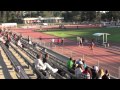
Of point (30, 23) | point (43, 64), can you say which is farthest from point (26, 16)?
point (43, 64)

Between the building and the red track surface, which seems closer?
the red track surface

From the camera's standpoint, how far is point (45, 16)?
348 feet

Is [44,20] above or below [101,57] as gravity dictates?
above

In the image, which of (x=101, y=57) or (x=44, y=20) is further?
(x=44, y=20)

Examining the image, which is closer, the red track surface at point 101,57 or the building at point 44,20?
the red track surface at point 101,57
